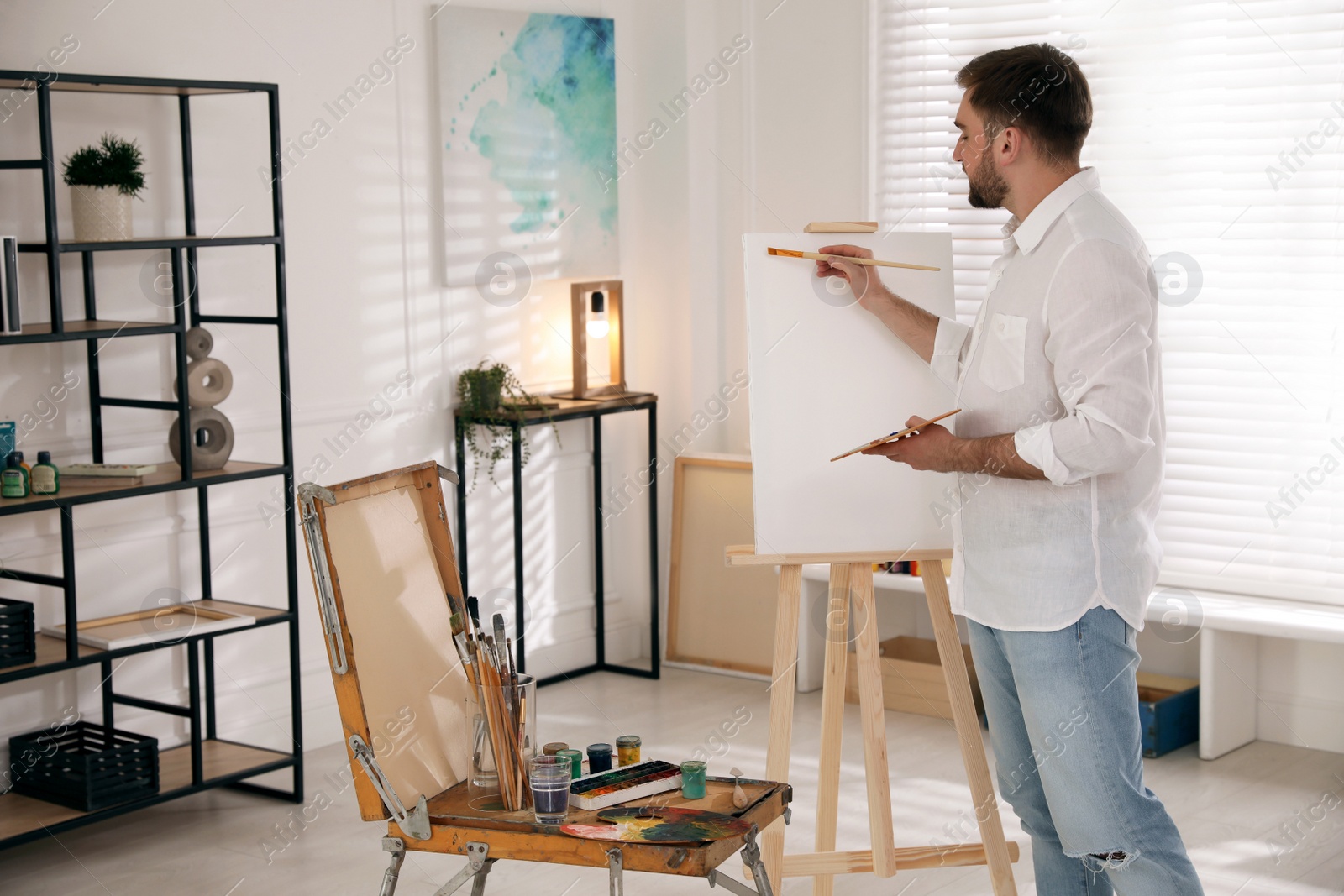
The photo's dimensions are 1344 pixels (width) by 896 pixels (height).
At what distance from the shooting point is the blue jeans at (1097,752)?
211 cm

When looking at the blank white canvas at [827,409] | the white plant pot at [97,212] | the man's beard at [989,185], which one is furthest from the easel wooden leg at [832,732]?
the white plant pot at [97,212]

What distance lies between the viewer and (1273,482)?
397cm

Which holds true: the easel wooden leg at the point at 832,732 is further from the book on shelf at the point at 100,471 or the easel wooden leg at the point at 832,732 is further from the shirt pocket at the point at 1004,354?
the book on shelf at the point at 100,471

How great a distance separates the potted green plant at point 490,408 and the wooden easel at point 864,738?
Result: 1.71m

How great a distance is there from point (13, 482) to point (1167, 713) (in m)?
3.10

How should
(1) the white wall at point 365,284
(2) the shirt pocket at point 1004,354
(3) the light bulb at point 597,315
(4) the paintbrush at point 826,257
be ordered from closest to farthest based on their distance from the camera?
1. (2) the shirt pocket at point 1004,354
2. (4) the paintbrush at point 826,257
3. (1) the white wall at point 365,284
4. (3) the light bulb at point 597,315

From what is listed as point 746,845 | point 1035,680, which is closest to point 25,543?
point 746,845

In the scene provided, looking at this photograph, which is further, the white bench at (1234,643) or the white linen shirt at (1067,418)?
the white bench at (1234,643)

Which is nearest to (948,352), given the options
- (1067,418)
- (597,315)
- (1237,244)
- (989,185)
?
(989,185)

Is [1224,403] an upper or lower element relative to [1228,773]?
upper

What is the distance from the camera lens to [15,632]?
3006mm

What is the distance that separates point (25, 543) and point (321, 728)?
3.56 feet

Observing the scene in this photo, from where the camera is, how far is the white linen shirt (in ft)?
6.77

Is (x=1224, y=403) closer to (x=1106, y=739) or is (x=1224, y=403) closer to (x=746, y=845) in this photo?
(x=1106, y=739)
